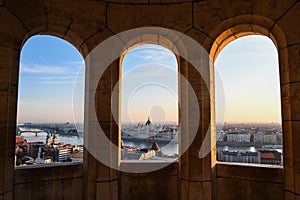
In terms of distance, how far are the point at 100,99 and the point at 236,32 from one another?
10.9 ft

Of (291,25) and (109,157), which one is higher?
(291,25)

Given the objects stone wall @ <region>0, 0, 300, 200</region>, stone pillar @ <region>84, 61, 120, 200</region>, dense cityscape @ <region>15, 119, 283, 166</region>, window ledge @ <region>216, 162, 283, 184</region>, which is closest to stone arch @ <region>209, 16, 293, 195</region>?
stone wall @ <region>0, 0, 300, 200</region>

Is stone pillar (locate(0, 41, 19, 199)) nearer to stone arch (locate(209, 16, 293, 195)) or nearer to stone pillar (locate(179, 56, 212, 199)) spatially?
stone pillar (locate(179, 56, 212, 199))

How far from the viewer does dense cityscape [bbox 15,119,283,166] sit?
5176 mm

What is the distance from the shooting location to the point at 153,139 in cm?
619

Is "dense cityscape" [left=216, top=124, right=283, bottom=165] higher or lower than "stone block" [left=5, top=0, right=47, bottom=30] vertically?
lower

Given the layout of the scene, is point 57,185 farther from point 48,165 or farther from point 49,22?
point 49,22

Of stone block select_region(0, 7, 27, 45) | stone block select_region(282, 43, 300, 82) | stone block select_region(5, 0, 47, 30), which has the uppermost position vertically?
stone block select_region(5, 0, 47, 30)

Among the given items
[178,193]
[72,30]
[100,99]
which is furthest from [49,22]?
[178,193]

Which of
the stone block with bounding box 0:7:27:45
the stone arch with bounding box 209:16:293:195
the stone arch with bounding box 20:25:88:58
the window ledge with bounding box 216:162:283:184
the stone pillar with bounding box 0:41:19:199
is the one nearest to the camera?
the stone pillar with bounding box 0:41:19:199

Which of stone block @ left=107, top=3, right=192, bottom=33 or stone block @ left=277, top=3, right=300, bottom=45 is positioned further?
stone block @ left=107, top=3, right=192, bottom=33

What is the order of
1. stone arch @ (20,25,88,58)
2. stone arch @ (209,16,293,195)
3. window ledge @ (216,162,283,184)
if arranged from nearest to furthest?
stone arch @ (209,16,293,195)
window ledge @ (216,162,283,184)
stone arch @ (20,25,88,58)

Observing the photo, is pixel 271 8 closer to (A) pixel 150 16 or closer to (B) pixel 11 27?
(A) pixel 150 16

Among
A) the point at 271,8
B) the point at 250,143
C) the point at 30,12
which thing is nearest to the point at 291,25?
the point at 271,8
